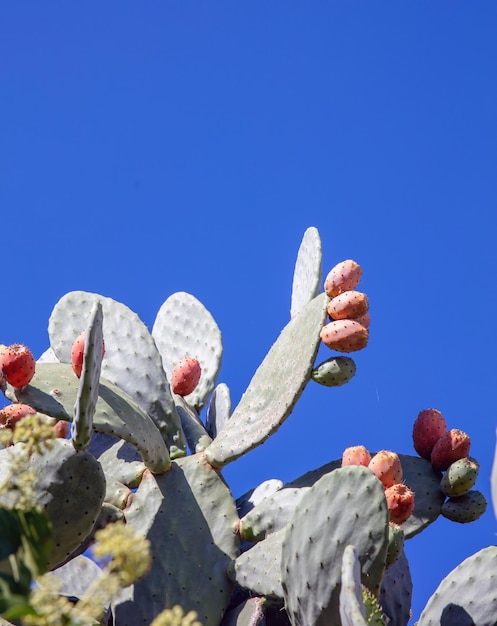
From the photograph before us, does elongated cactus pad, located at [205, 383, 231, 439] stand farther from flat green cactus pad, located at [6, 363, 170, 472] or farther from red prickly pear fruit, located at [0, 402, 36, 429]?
red prickly pear fruit, located at [0, 402, 36, 429]

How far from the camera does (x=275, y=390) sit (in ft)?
10.6

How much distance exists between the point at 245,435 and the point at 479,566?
2.77ft

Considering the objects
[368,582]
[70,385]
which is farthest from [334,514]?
[70,385]

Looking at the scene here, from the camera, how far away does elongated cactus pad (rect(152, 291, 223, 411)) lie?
13.4 ft

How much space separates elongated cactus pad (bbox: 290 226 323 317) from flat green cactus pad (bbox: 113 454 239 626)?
0.71m

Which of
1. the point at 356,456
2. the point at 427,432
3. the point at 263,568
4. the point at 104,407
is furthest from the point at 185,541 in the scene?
the point at 427,432

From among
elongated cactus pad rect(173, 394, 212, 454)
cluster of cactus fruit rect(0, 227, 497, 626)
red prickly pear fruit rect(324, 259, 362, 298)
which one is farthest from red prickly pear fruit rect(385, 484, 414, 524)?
elongated cactus pad rect(173, 394, 212, 454)

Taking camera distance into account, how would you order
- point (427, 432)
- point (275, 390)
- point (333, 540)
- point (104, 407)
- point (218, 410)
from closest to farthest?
point (333, 540)
point (104, 407)
point (275, 390)
point (427, 432)
point (218, 410)

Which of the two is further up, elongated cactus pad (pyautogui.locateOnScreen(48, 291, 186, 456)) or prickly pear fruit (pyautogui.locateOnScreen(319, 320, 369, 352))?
elongated cactus pad (pyautogui.locateOnScreen(48, 291, 186, 456))

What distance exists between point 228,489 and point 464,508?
748mm

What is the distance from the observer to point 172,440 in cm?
348

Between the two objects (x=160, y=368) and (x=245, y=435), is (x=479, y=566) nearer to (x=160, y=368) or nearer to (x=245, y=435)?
(x=245, y=435)

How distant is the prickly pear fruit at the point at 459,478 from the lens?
314 cm

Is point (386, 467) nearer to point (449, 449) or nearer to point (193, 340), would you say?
point (449, 449)
